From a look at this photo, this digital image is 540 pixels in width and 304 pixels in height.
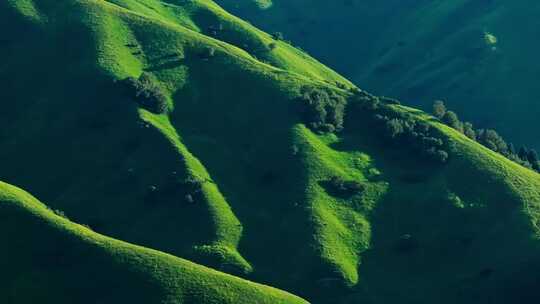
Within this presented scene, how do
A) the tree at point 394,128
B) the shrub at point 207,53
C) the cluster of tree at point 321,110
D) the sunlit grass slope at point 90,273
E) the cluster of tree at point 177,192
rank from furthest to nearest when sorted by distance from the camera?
1. the shrub at point 207,53
2. the cluster of tree at point 321,110
3. the tree at point 394,128
4. the cluster of tree at point 177,192
5. the sunlit grass slope at point 90,273

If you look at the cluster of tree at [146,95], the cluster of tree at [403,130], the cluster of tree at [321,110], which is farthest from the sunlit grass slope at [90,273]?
the cluster of tree at [403,130]

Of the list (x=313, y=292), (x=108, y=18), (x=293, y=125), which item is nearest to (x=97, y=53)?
(x=108, y=18)

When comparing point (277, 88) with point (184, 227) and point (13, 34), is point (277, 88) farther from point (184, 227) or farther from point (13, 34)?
point (13, 34)

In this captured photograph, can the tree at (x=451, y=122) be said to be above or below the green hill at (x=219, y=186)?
above

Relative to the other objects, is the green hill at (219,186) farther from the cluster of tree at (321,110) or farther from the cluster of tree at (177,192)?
the cluster of tree at (321,110)

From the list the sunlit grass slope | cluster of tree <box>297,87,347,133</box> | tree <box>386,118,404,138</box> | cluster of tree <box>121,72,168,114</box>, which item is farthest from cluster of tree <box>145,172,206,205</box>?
tree <box>386,118,404,138</box>

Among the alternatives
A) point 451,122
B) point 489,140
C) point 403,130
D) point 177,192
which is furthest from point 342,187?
point 489,140
